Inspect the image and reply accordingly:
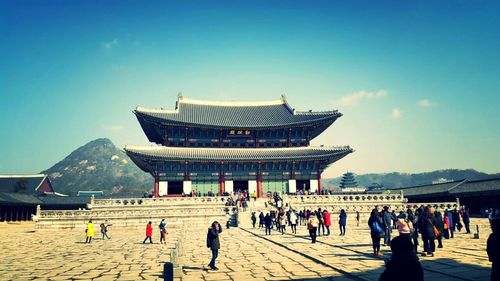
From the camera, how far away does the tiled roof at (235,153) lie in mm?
36062

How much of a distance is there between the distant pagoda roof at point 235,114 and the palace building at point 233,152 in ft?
0.41

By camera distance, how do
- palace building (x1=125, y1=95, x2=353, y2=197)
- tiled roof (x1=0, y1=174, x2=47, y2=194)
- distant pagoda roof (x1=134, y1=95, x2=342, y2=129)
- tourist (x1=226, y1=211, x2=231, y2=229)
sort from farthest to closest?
tiled roof (x1=0, y1=174, x2=47, y2=194), distant pagoda roof (x1=134, y1=95, x2=342, y2=129), palace building (x1=125, y1=95, x2=353, y2=197), tourist (x1=226, y1=211, x2=231, y2=229)

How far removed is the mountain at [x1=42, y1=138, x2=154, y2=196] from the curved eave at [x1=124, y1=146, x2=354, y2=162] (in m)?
119

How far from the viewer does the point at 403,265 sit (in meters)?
3.76

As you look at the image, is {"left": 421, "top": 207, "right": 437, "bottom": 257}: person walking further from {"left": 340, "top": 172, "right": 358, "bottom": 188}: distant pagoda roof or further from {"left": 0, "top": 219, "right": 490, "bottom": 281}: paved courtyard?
{"left": 340, "top": 172, "right": 358, "bottom": 188}: distant pagoda roof

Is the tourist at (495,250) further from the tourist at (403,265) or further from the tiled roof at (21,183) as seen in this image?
the tiled roof at (21,183)

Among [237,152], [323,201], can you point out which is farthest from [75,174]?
[323,201]

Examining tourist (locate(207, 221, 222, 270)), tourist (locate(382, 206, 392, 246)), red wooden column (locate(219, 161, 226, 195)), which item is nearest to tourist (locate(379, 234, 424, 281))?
tourist (locate(207, 221, 222, 270))

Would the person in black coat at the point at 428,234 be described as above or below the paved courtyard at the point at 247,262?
above

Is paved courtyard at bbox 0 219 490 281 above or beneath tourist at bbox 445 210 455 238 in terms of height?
beneath

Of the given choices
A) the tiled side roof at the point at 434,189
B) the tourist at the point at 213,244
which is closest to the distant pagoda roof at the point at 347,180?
the tiled side roof at the point at 434,189

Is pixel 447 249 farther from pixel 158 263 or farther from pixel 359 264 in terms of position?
pixel 158 263

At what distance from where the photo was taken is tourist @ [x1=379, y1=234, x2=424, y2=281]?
147 inches

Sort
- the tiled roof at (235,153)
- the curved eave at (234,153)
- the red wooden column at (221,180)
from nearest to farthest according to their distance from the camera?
the curved eave at (234,153)
the tiled roof at (235,153)
the red wooden column at (221,180)
